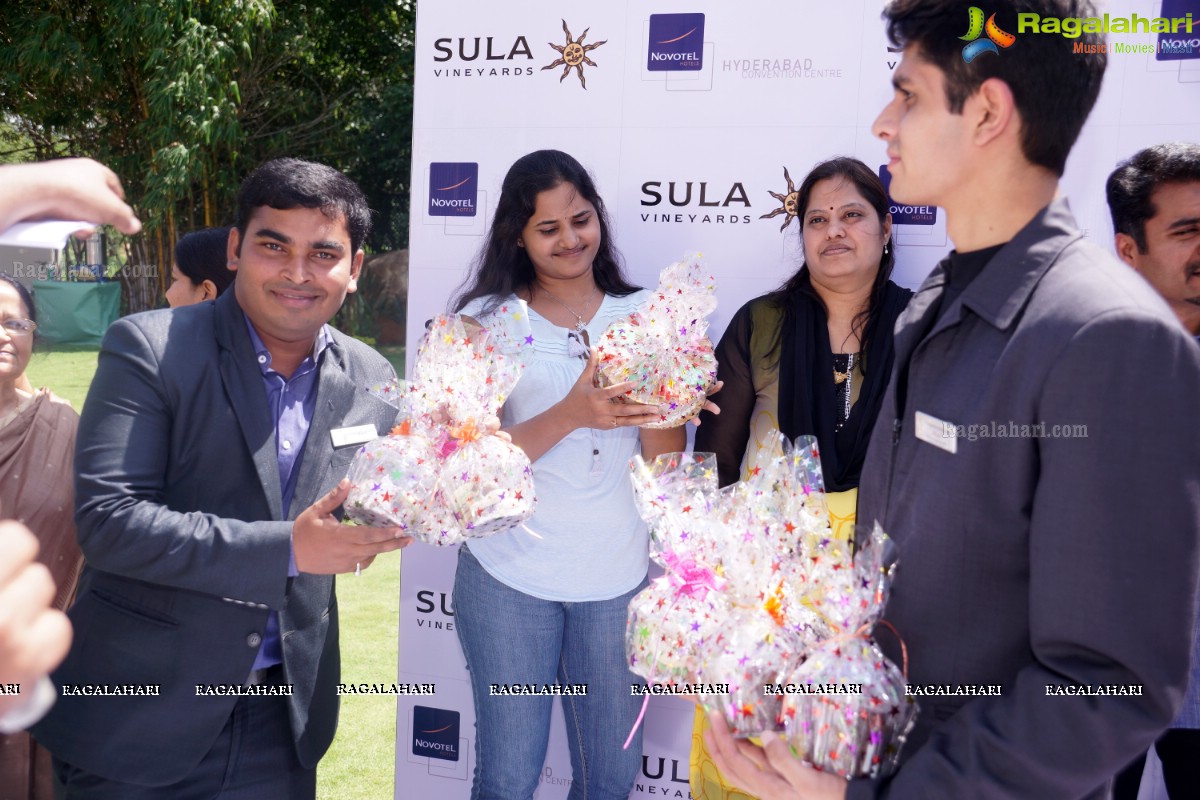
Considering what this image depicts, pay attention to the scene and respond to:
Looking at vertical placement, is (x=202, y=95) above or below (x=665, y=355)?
above

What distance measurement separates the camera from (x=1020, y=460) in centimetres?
126

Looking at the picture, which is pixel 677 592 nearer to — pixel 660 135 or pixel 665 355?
pixel 665 355

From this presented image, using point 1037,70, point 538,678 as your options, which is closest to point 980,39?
point 1037,70

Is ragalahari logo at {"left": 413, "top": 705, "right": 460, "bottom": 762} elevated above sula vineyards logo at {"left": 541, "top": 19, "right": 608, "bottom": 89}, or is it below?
below

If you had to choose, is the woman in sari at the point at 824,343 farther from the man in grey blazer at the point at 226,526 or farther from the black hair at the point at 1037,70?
the black hair at the point at 1037,70

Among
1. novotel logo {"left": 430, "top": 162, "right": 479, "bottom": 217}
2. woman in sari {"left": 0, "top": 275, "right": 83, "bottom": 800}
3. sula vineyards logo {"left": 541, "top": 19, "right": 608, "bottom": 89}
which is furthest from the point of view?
novotel logo {"left": 430, "top": 162, "right": 479, "bottom": 217}

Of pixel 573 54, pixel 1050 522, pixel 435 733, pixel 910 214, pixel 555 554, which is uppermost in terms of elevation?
pixel 573 54

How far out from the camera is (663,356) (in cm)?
262

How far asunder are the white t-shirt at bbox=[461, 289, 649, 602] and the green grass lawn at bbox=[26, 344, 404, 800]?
159cm

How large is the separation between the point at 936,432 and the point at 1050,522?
0.75 feet

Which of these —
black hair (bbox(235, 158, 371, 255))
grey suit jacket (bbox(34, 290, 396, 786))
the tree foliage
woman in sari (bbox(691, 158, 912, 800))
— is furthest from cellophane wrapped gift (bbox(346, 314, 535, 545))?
the tree foliage

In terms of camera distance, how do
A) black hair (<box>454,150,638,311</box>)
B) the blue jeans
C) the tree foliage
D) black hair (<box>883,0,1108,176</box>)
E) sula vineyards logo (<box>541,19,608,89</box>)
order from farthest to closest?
1. the tree foliage
2. sula vineyards logo (<box>541,19,608,89</box>)
3. black hair (<box>454,150,638,311</box>)
4. the blue jeans
5. black hair (<box>883,0,1108,176</box>)

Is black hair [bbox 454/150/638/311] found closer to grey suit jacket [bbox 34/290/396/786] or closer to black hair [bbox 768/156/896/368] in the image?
black hair [bbox 768/156/896/368]

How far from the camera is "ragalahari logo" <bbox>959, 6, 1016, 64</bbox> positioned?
134 cm
